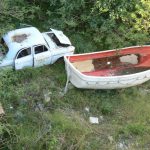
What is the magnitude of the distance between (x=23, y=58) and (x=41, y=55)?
528 mm

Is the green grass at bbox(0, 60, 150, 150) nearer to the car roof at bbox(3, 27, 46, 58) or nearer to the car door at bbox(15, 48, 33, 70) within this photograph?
the car door at bbox(15, 48, 33, 70)

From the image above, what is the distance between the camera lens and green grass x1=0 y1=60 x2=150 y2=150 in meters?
9.39

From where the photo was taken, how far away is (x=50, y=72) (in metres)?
11.4

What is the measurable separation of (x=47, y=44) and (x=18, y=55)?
0.95m

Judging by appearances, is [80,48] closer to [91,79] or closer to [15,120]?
[91,79]

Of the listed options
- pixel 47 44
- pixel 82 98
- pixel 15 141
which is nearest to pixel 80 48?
pixel 47 44

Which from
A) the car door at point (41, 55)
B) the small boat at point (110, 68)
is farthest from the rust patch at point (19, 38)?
the small boat at point (110, 68)

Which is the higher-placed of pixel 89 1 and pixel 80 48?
pixel 89 1

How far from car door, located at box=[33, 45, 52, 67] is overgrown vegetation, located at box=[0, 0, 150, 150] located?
21cm

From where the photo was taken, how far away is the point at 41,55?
1129 centimetres

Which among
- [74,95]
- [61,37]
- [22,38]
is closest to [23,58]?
[22,38]

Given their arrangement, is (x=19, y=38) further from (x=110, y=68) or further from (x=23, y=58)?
(x=110, y=68)

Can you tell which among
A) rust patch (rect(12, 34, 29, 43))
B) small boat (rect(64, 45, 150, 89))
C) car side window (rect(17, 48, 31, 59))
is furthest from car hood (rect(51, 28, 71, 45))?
car side window (rect(17, 48, 31, 59))

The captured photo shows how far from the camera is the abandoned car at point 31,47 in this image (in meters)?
11.0
